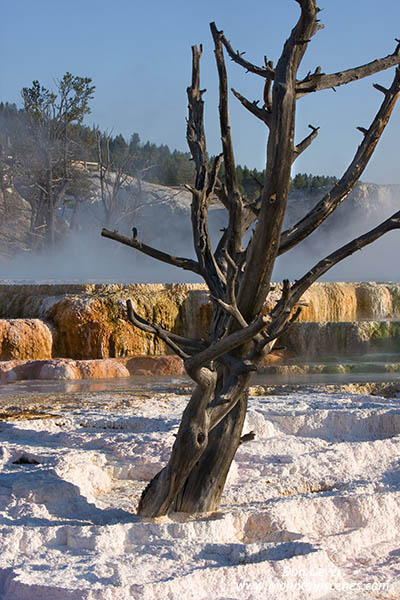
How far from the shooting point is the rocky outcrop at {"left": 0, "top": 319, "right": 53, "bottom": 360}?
11023 mm

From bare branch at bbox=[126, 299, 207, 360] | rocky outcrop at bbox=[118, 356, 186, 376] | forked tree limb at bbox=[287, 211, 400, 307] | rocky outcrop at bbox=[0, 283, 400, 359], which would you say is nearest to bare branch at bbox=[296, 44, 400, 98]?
forked tree limb at bbox=[287, 211, 400, 307]

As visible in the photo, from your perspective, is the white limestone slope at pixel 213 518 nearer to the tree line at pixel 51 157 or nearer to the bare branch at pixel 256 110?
the bare branch at pixel 256 110

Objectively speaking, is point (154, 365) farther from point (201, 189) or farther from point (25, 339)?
point (201, 189)

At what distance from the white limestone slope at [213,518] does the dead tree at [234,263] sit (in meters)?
0.23

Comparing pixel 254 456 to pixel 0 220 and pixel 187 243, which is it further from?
pixel 187 243

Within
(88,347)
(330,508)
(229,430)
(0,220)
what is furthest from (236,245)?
(0,220)

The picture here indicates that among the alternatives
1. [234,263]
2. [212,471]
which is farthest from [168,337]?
[212,471]

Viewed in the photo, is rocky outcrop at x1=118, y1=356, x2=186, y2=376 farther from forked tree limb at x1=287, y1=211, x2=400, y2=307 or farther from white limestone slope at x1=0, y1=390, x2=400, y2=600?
forked tree limb at x1=287, y1=211, x2=400, y2=307

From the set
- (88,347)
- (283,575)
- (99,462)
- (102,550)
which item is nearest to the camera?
(283,575)

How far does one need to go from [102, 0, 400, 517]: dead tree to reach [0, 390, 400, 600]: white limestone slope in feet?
0.76

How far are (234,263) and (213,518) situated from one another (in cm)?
102

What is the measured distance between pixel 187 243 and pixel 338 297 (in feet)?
79.3

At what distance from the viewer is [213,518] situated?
3.21 meters

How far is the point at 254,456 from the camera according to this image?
14.4 feet
